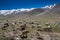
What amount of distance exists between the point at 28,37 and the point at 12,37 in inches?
99.8

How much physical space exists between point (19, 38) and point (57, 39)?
640 cm

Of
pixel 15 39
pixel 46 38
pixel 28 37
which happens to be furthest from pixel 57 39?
pixel 15 39

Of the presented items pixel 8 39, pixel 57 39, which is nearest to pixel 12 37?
pixel 8 39

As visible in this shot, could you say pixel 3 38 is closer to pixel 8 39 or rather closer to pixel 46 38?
pixel 8 39

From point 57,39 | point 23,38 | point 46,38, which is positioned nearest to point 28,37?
point 23,38

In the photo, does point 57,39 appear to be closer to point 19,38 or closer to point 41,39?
point 41,39

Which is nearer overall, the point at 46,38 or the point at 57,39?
the point at 46,38

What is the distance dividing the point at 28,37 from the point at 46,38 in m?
2.92

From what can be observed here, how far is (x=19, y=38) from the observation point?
91.2ft

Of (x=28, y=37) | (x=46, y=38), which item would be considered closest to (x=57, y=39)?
(x=46, y=38)

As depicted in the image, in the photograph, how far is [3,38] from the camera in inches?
1159

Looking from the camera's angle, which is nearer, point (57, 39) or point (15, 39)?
point (15, 39)

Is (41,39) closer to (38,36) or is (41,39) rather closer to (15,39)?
(38,36)

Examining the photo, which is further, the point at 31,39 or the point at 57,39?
the point at 57,39
